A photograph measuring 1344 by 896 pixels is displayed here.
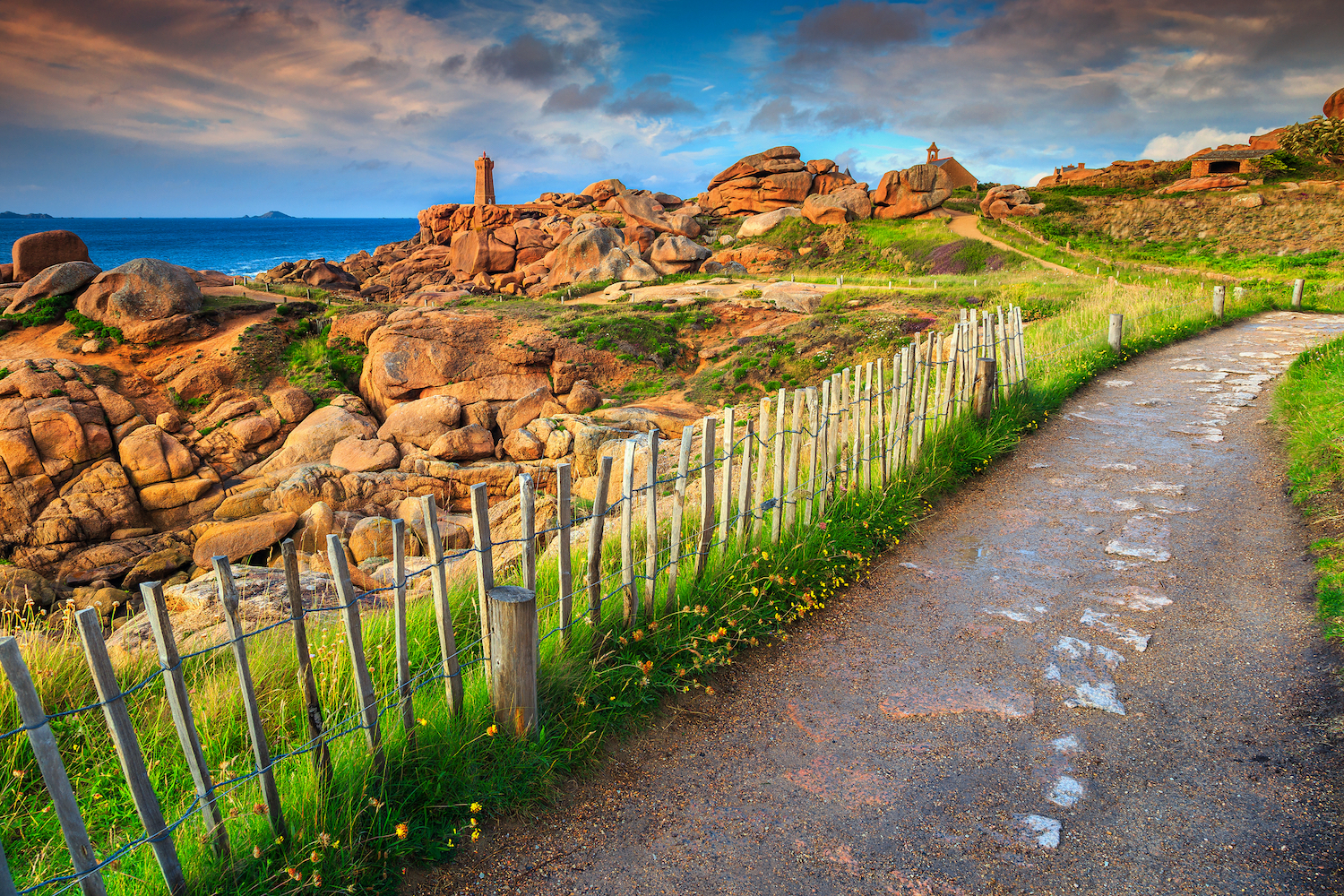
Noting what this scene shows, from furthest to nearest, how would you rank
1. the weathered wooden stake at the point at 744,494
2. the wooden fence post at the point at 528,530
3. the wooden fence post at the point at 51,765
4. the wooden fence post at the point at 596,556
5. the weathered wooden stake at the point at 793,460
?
the weathered wooden stake at the point at 793,460 → the weathered wooden stake at the point at 744,494 → the wooden fence post at the point at 596,556 → the wooden fence post at the point at 528,530 → the wooden fence post at the point at 51,765

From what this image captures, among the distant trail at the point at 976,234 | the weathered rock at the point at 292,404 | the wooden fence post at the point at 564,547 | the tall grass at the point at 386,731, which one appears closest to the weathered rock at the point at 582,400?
the weathered rock at the point at 292,404

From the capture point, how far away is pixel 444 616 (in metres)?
3.28

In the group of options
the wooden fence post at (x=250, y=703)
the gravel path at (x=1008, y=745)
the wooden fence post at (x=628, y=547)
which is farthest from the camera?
the wooden fence post at (x=628, y=547)

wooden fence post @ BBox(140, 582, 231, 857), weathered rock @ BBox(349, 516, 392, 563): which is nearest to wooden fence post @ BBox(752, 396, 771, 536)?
wooden fence post @ BBox(140, 582, 231, 857)

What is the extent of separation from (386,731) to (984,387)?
7.15 meters

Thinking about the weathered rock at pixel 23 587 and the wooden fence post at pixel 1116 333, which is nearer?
the weathered rock at pixel 23 587

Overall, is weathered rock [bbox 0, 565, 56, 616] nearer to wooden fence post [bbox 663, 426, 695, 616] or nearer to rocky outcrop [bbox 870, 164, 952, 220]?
wooden fence post [bbox 663, 426, 695, 616]

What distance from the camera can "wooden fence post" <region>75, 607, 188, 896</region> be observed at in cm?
216

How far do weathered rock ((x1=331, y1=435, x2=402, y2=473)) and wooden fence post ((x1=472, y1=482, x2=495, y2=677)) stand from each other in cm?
1455

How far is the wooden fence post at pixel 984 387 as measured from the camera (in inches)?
324

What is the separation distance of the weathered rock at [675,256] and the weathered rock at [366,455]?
23.1 metres

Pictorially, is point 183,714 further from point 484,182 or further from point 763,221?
point 484,182

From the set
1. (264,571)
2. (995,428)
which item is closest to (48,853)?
(264,571)

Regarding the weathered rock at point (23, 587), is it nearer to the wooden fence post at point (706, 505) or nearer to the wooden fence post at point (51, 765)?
the wooden fence post at point (706, 505)
